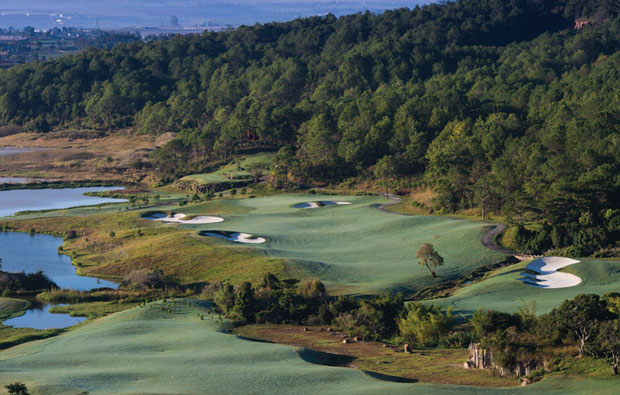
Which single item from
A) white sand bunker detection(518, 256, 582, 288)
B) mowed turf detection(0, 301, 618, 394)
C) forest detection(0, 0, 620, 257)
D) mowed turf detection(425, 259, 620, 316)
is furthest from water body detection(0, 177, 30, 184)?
white sand bunker detection(518, 256, 582, 288)

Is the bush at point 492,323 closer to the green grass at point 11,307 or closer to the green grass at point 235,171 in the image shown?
the green grass at point 11,307

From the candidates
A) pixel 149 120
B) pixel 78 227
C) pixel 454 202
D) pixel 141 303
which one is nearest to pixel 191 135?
pixel 149 120

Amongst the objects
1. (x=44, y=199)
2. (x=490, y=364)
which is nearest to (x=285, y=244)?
(x=490, y=364)

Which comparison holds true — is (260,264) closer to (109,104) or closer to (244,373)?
(244,373)

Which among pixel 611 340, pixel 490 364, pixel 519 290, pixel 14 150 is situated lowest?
pixel 14 150

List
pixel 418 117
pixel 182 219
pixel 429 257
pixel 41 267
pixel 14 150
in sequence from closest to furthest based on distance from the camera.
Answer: pixel 429 257
pixel 41 267
pixel 182 219
pixel 418 117
pixel 14 150

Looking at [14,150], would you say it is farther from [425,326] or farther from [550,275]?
[425,326]

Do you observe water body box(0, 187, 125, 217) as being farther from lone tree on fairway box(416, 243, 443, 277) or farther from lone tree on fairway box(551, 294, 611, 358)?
lone tree on fairway box(551, 294, 611, 358)
